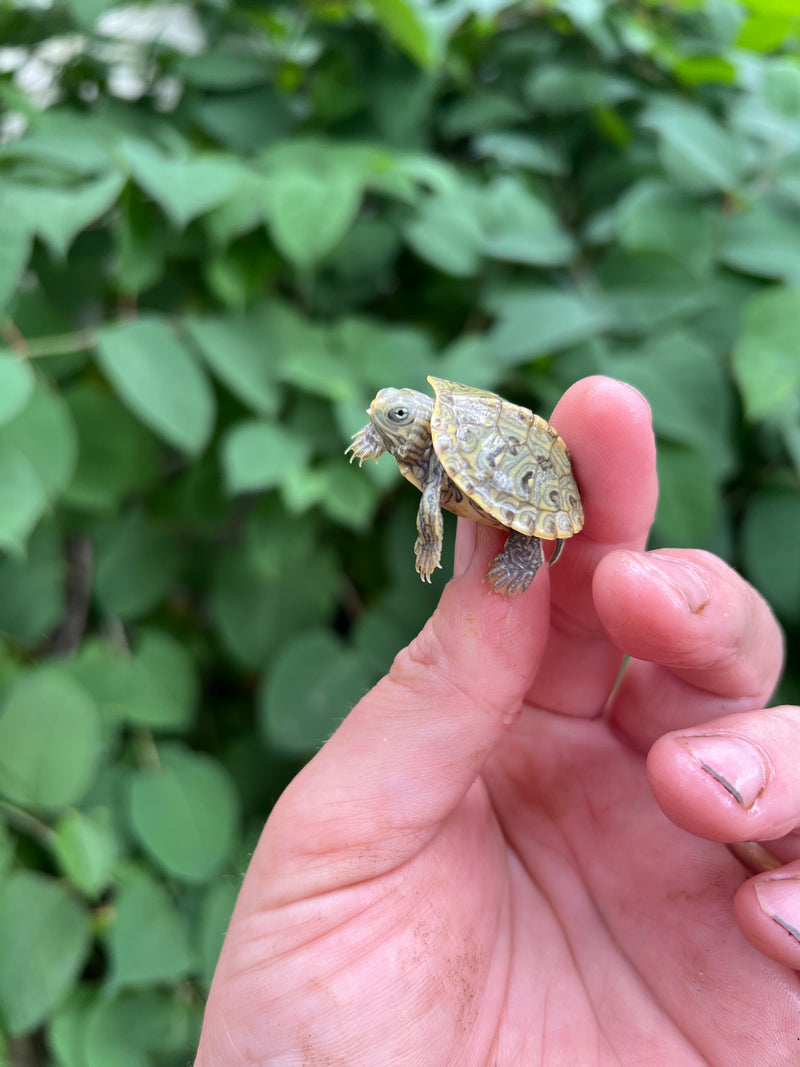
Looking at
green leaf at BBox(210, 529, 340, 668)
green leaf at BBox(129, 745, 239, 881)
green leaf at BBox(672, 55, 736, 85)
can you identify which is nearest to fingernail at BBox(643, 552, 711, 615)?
green leaf at BBox(210, 529, 340, 668)

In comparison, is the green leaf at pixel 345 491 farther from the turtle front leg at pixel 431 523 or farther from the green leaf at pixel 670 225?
the green leaf at pixel 670 225

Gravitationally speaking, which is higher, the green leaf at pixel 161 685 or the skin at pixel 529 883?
the skin at pixel 529 883

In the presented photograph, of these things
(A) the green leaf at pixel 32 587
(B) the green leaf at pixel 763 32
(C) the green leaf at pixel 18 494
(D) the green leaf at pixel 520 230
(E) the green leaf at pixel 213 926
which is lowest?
(E) the green leaf at pixel 213 926

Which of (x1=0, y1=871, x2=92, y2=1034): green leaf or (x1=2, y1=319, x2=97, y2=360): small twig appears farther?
(x1=2, y1=319, x2=97, y2=360): small twig

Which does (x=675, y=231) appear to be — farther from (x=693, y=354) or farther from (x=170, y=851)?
(x=170, y=851)

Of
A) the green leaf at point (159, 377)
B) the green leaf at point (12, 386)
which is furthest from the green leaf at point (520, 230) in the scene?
the green leaf at point (12, 386)

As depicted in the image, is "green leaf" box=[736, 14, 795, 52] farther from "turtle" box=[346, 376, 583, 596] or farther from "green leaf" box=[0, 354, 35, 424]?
"green leaf" box=[0, 354, 35, 424]
